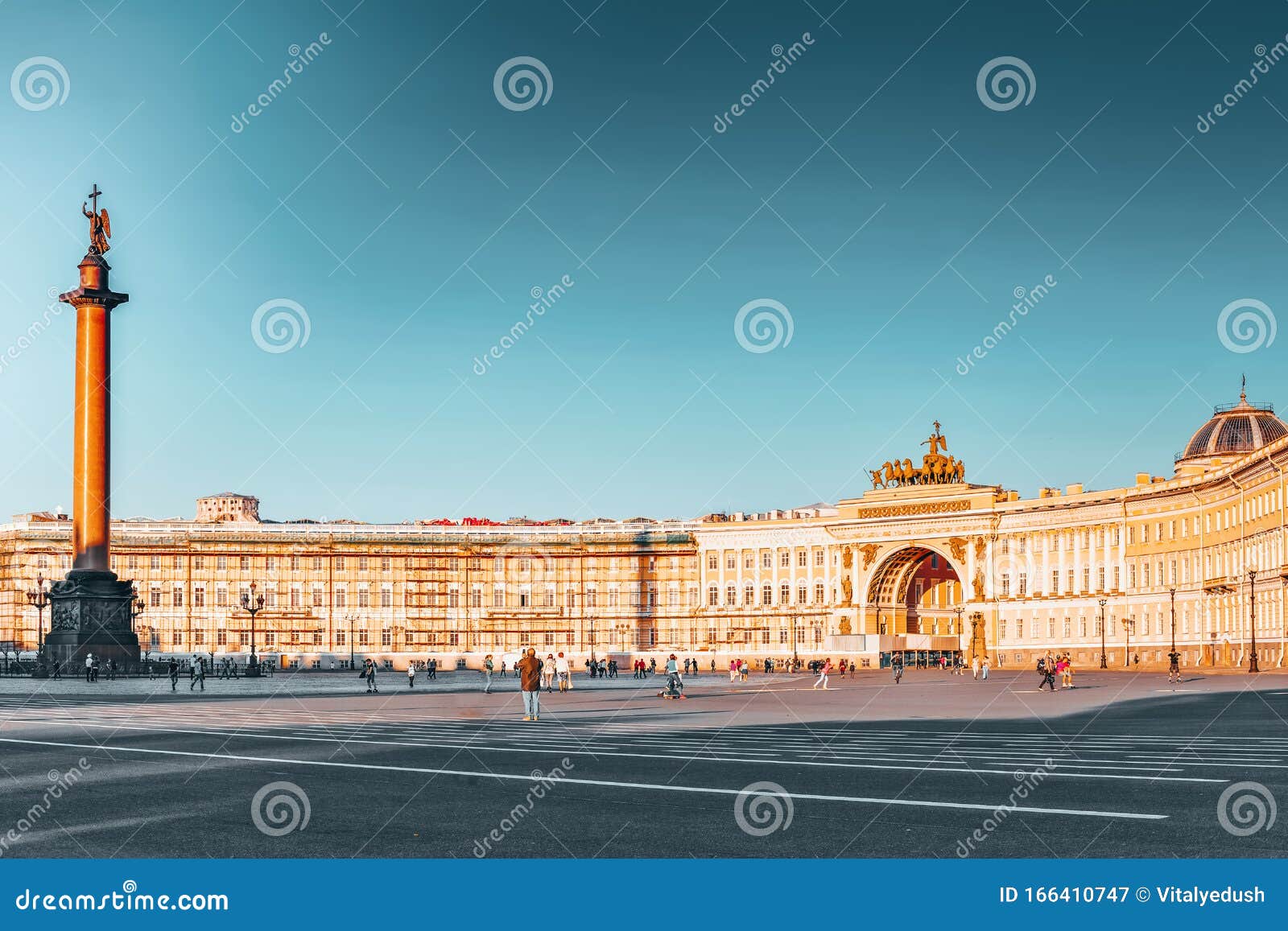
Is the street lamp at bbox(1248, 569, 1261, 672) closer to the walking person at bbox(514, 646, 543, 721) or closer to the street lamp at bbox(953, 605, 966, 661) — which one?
the street lamp at bbox(953, 605, 966, 661)

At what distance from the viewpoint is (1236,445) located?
119 metres

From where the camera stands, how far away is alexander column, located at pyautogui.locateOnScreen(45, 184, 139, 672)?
202 feet

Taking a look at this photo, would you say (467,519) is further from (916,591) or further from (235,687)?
(235,687)

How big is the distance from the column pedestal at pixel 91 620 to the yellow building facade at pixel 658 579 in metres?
58.3

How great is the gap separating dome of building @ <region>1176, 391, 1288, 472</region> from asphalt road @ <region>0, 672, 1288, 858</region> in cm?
8785

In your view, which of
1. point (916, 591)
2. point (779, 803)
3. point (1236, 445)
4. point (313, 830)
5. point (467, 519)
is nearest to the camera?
point (313, 830)

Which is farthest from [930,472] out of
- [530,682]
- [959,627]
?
[530,682]

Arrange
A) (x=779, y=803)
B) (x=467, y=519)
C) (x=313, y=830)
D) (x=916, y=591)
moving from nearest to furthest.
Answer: (x=313, y=830), (x=779, y=803), (x=916, y=591), (x=467, y=519)

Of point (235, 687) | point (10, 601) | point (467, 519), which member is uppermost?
point (467, 519)

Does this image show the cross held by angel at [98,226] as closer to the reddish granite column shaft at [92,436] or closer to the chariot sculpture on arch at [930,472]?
the reddish granite column shaft at [92,436]

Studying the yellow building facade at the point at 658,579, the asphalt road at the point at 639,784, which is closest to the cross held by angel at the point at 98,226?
the asphalt road at the point at 639,784

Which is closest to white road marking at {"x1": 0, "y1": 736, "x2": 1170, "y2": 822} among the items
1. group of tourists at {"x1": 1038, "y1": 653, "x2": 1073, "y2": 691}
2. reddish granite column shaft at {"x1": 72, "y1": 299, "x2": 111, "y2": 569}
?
reddish granite column shaft at {"x1": 72, "y1": 299, "x2": 111, "y2": 569}

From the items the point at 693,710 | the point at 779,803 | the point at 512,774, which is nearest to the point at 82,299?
the point at 693,710

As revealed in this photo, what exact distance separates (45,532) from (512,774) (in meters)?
126
